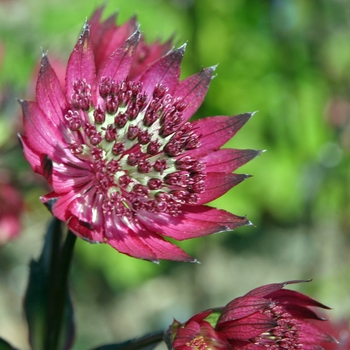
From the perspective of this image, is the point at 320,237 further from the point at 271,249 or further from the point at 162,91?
the point at 162,91

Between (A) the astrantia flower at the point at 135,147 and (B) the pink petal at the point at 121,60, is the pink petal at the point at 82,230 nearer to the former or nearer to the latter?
(A) the astrantia flower at the point at 135,147

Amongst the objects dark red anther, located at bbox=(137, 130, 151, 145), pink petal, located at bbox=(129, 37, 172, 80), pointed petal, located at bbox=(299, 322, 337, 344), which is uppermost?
pink petal, located at bbox=(129, 37, 172, 80)

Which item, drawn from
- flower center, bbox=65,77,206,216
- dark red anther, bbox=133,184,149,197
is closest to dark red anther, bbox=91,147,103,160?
flower center, bbox=65,77,206,216

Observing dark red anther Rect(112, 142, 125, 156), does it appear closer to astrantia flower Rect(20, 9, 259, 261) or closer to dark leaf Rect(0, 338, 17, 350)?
astrantia flower Rect(20, 9, 259, 261)

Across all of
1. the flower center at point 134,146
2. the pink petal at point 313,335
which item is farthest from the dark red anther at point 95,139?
the pink petal at point 313,335

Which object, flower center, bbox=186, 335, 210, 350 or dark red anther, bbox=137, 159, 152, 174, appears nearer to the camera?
Result: flower center, bbox=186, 335, 210, 350

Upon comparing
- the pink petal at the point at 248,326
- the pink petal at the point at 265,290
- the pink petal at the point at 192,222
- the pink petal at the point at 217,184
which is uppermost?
the pink petal at the point at 217,184
